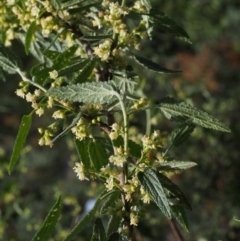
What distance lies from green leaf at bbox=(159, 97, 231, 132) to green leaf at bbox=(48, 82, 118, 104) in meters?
0.07

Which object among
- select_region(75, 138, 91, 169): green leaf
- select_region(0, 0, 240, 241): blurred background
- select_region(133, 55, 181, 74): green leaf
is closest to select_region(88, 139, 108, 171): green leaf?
select_region(75, 138, 91, 169): green leaf

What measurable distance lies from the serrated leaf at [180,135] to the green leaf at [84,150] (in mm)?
144

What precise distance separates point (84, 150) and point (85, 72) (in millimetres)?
100

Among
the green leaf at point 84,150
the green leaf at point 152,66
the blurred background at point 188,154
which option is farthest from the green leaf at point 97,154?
the blurred background at point 188,154

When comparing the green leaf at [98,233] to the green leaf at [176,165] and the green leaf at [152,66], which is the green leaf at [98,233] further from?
the green leaf at [152,66]

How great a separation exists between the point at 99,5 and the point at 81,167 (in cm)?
24

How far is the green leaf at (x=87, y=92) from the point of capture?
0.61 meters

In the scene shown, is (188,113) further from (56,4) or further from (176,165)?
(56,4)

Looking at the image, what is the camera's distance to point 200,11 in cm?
497

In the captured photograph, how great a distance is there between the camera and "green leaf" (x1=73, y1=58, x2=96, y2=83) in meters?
0.67

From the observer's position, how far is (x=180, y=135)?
0.76m

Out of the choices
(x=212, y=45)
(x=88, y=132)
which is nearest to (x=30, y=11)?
(x=88, y=132)

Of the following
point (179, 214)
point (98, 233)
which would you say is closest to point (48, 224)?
point (98, 233)

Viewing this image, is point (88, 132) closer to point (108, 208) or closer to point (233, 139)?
point (108, 208)
